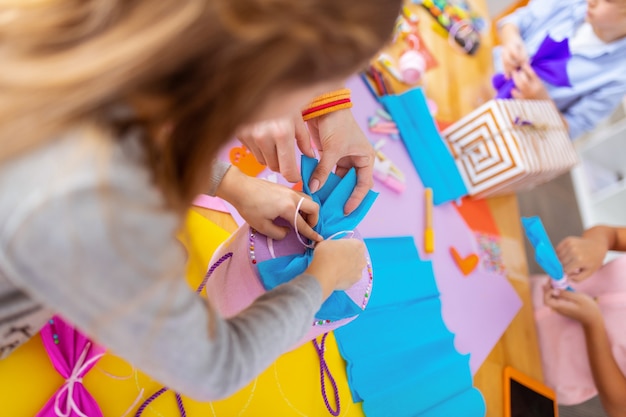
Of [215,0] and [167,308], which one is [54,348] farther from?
[215,0]

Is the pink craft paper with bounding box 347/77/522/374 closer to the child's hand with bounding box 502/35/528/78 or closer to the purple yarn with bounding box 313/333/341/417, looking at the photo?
the purple yarn with bounding box 313/333/341/417

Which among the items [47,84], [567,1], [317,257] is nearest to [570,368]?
[317,257]

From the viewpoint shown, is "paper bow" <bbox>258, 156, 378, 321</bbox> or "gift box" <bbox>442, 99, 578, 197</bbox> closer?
"paper bow" <bbox>258, 156, 378, 321</bbox>

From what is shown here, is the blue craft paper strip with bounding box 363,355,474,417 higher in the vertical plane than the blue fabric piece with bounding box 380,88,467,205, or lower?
lower

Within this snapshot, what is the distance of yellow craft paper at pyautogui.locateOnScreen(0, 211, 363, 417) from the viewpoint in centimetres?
43

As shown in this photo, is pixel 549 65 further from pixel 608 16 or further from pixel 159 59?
pixel 159 59

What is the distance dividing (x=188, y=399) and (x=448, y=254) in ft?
1.83

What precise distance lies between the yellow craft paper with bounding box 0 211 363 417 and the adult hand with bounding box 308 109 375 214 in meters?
0.18

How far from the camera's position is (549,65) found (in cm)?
99

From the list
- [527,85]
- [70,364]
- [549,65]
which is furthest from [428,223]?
[70,364]

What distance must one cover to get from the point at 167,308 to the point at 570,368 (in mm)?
925

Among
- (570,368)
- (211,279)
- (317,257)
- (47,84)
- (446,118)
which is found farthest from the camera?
(446,118)

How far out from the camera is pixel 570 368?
0.87 m

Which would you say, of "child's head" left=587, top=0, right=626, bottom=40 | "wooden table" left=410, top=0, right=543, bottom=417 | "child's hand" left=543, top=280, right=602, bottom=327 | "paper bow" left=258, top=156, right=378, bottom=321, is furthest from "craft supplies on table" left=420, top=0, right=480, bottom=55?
"paper bow" left=258, top=156, right=378, bottom=321
